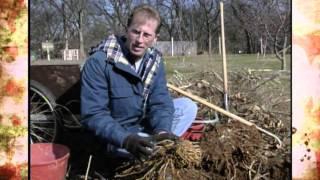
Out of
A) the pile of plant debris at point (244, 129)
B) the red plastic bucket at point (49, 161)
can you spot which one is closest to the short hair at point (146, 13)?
the pile of plant debris at point (244, 129)

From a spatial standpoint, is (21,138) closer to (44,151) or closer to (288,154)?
(44,151)

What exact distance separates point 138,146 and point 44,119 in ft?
1.61

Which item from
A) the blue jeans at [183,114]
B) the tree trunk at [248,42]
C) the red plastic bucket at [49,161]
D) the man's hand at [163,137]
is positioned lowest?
the red plastic bucket at [49,161]

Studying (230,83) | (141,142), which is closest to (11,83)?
(141,142)

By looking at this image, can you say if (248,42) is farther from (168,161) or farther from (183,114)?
(168,161)

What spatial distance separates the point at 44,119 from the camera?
288 centimetres

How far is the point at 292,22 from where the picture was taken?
2.58 metres

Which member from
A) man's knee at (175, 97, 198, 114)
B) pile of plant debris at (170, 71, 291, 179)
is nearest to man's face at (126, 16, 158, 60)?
pile of plant debris at (170, 71, 291, 179)

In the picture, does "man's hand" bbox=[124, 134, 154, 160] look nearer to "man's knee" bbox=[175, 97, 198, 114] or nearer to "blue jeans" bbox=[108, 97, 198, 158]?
"blue jeans" bbox=[108, 97, 198, 158]

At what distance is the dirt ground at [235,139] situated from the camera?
9.30ft

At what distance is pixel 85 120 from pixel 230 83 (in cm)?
69

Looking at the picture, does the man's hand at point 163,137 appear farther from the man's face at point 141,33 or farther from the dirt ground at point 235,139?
the man's face at point 141,33

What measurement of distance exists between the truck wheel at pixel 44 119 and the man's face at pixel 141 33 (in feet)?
1.51

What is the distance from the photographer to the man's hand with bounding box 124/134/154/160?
8.84ft
